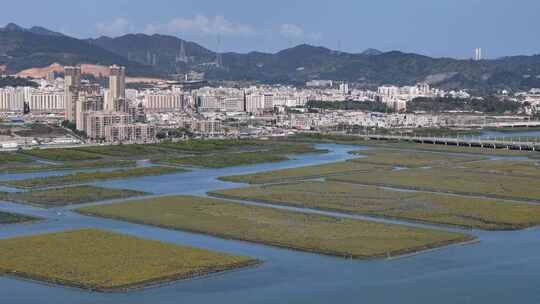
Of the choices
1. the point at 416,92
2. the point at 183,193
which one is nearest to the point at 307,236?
the point at 183,193

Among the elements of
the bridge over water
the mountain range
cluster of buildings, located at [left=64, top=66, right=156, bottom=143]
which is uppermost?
the mountain range

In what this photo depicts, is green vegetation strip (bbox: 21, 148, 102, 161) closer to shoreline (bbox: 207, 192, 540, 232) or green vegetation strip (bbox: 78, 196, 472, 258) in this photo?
shoreline (bbox: 207, 192, 540, 232)

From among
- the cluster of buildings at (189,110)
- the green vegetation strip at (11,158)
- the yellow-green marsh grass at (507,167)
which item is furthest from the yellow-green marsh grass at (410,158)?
the green vegetation strip at (11,158)

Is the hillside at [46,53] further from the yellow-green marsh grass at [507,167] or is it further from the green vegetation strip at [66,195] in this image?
the green vegetation strip at [66,195]

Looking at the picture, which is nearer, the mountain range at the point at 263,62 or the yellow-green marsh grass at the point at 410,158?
the yellow-green marsh grass at the point at 410,158

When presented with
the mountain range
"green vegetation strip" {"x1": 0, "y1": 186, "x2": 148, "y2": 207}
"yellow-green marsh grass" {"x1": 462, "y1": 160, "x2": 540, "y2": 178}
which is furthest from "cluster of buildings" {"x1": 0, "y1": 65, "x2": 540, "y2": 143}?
the mountain range

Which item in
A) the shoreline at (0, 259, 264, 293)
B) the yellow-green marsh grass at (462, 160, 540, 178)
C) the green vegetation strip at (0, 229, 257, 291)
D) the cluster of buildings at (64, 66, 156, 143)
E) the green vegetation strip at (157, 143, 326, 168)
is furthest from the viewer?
the cluster of buildings at (64, 66, 156, 143)
